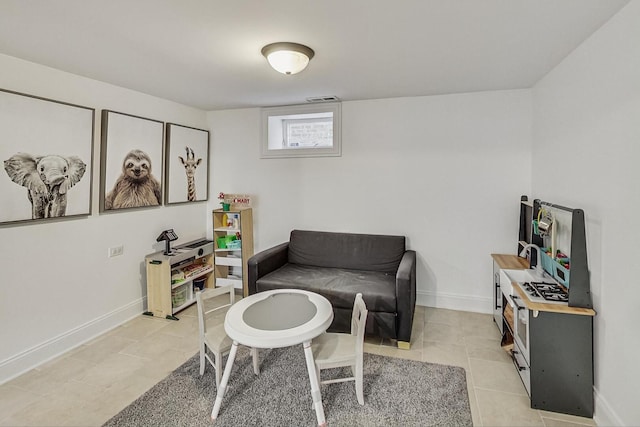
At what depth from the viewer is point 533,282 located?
7.97 feet

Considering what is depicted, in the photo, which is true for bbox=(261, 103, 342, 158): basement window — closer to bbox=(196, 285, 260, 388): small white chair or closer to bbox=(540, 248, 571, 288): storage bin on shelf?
bbox=(196, 285, 260, 388): small white chair

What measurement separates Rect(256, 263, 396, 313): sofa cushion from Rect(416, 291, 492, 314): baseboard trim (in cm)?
67

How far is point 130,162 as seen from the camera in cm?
335

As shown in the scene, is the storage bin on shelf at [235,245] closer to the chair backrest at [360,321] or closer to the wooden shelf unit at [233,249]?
the wooden shelf unit at [233,249]

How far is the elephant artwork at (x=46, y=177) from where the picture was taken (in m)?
2.47

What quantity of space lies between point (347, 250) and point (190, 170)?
2.28 m

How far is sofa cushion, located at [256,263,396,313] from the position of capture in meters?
2.87

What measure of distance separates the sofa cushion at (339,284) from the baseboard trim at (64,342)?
1461 millimetres

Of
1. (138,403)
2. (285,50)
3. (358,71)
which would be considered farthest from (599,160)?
(138,403)

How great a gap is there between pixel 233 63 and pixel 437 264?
9.66 ft

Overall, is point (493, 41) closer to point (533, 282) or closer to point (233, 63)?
point (533, 282)

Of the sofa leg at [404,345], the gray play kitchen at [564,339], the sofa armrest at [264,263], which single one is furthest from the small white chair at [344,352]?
the sofa armrest at [264,263]

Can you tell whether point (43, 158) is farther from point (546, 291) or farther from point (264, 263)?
point (546, 291)

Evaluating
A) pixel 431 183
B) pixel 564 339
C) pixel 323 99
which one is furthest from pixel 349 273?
pixel 323 99
